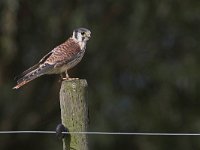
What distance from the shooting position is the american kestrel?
219 inches

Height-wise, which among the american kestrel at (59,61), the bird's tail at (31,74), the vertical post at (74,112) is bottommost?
the vertical post at (74,112)

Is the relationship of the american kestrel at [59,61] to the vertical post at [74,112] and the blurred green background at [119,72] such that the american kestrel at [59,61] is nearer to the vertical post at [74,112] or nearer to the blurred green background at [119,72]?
the vertical post at [74,112]

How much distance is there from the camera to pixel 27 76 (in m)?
5.51

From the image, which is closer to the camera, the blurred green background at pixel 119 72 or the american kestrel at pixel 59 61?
the american kestrel at pixel 59 61

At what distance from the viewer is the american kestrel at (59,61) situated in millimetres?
5562

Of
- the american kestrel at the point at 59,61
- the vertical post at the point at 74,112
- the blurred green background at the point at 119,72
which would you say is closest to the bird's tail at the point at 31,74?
the american kestrel at the point at 59,61

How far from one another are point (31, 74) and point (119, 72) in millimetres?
5235

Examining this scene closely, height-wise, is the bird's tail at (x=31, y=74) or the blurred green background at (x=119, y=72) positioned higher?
the blurred green background at (x=119, y=72)

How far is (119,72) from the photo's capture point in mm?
10727

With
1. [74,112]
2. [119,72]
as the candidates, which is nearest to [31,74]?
[74,112]

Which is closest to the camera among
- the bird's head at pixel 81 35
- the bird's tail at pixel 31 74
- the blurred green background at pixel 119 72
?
the bird's tail at pixel 31 74

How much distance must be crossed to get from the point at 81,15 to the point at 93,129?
154cm

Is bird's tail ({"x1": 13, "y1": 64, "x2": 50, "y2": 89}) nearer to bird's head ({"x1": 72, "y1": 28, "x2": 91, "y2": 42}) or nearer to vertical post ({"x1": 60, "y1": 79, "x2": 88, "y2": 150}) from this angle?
bird's head ({"x1": 72, "y1": 28, "x2": 91, "y2": 42})

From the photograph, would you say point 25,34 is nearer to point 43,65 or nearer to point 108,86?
point 108,86
